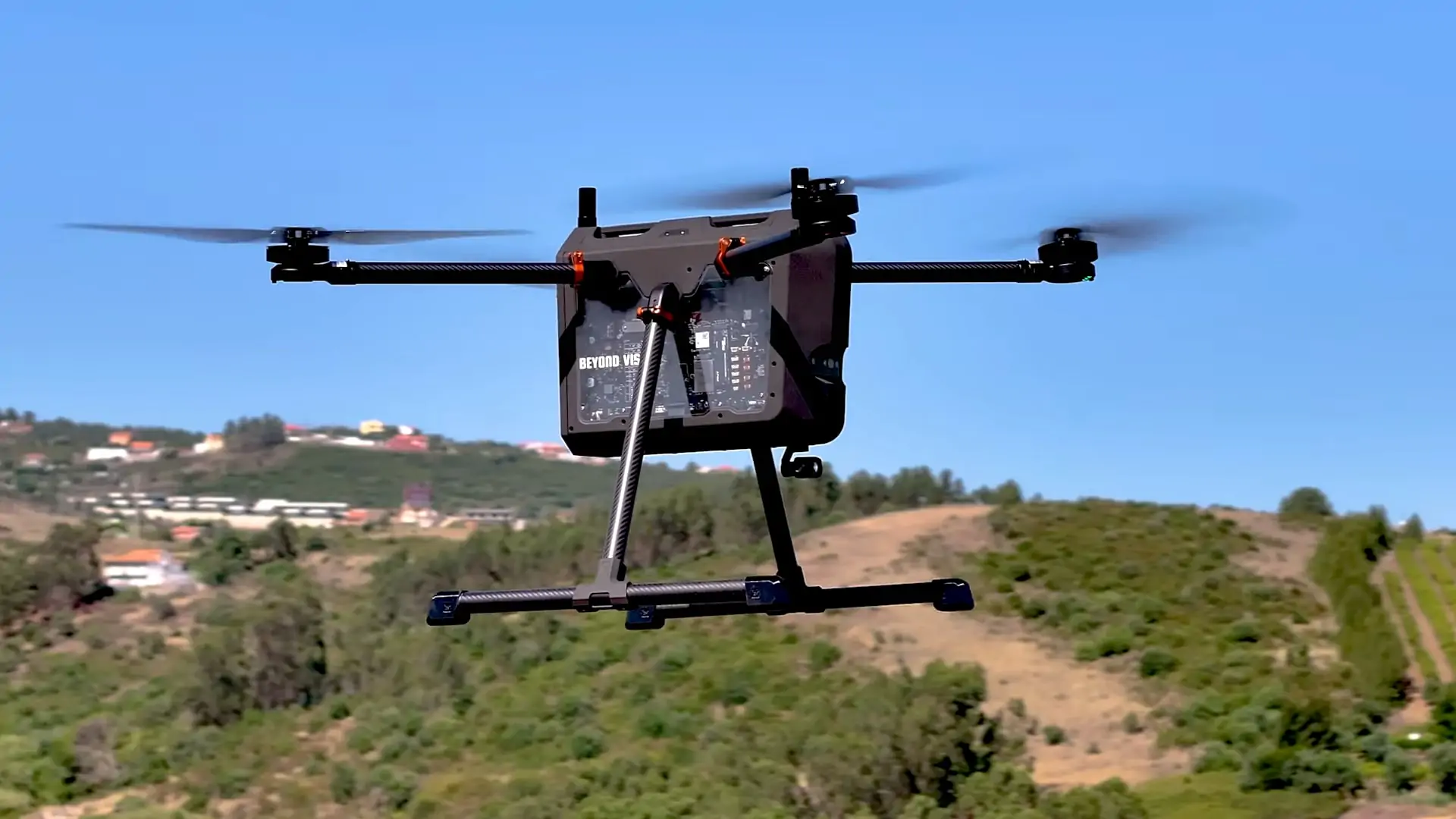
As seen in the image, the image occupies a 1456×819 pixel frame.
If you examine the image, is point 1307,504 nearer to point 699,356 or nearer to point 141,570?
point 141,570

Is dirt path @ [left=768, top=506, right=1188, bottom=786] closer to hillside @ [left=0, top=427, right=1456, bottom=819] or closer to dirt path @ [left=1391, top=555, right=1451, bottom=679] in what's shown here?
hillside @ [left=0, top=427, right=1456, bottom=819]

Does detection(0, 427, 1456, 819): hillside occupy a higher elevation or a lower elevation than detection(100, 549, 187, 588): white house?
lower

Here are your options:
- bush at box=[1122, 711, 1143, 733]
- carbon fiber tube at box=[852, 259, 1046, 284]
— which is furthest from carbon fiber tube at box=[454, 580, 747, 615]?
bush at box=[1122, 711, 1143, 733]

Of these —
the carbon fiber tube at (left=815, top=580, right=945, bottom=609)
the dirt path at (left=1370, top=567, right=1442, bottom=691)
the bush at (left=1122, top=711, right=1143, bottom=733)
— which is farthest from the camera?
the bush at (left=1122, top=711, right=1143, bottom=733)

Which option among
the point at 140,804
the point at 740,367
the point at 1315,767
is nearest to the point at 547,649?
the point at 140,804

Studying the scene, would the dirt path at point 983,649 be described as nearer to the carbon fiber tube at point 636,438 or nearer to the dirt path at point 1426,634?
the dirt path at point 1426,634

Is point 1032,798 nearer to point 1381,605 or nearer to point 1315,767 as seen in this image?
point 1315,767
